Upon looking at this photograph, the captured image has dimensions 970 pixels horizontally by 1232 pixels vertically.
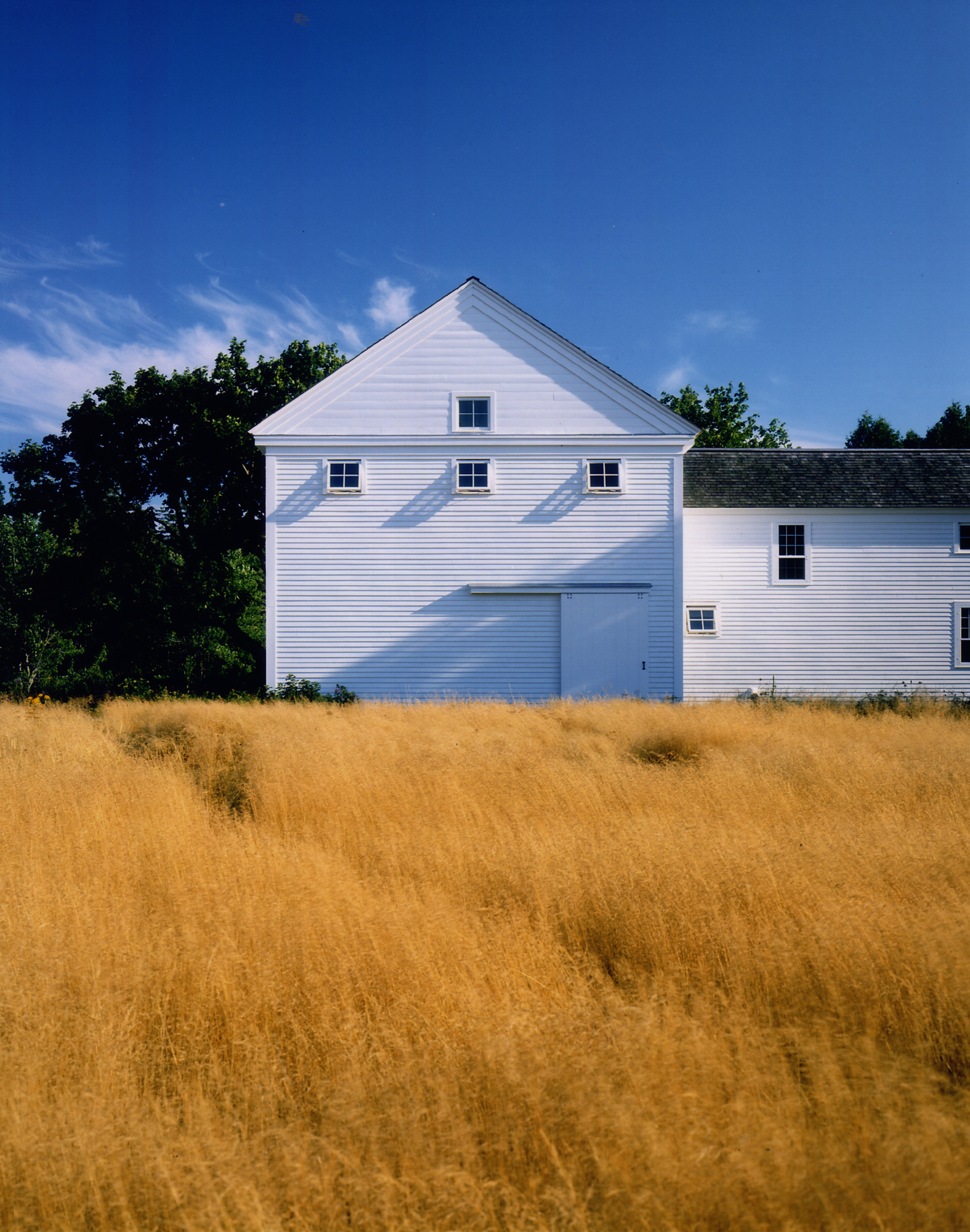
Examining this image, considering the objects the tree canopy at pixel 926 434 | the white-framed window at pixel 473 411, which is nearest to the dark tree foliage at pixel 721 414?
the tree canopy at pixel 926 434

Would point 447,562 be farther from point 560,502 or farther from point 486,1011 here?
point 486,1011

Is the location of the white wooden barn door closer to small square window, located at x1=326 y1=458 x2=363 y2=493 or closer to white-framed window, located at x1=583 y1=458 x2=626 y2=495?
white-framed window, located at x1=583 y1=458 x2=626 y2=495

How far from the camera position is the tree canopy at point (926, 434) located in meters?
39.9

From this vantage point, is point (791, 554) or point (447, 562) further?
point (791, 554)

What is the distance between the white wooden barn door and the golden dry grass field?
9.79m

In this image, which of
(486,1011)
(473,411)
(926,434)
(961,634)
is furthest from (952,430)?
(486,1011)

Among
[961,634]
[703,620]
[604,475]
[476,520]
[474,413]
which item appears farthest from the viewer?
[961,634]

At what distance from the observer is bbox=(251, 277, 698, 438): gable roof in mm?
15953

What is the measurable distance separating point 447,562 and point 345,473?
3.22 meters

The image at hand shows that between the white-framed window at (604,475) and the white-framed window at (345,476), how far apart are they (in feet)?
17.3

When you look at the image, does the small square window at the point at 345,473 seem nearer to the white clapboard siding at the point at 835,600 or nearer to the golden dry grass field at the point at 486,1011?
the white clapboard siding at the point at 835,600

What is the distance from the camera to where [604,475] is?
1605 cm

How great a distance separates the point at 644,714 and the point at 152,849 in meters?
7.69

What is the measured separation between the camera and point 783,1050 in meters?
2.48
